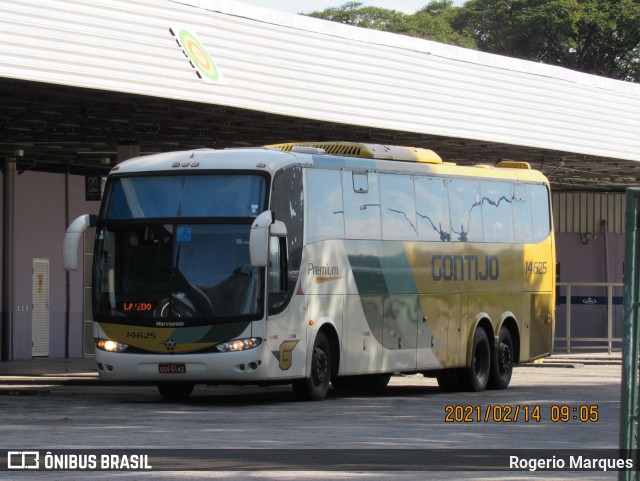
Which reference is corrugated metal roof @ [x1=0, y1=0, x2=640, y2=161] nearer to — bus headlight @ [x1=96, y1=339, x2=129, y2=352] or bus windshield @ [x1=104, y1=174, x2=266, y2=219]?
bus windshield @ [x1=104, y1=174, x2=266, y2=219]

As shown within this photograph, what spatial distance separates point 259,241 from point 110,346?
2.71 m

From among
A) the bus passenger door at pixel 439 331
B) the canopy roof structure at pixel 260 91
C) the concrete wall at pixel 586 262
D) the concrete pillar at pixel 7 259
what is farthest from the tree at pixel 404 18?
the bus passenger door at pixel 439 331

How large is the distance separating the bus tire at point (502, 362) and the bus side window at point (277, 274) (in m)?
6.16

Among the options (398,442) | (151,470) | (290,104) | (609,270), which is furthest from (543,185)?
(609,270)

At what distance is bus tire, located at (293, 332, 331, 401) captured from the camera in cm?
2062

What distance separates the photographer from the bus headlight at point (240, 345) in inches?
768

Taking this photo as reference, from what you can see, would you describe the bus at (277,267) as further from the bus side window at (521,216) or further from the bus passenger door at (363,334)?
the bus side window at (521,216)

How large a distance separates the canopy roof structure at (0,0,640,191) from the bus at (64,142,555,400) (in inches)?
81.2

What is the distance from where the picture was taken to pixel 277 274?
1984cm

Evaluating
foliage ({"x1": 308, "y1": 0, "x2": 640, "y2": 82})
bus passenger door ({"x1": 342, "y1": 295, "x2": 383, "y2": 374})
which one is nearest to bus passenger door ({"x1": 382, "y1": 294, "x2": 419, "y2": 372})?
bus passenger door ({"x1": 342, "y1": 295, "x2": 383, "y2": 374})

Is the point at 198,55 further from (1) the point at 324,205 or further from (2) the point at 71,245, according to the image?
(2) the point at 71,245

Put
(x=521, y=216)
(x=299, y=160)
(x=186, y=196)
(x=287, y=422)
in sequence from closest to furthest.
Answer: (x=287, y=422) < (x=186, y=196) < (x=299, y=160) < (x=521, y=216)

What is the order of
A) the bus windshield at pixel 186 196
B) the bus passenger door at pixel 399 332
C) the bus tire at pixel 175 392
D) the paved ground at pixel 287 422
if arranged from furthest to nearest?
the bus passenger door at pixel 399 332
the bus tire at pixel 175 392
the bus windshield at pixel 186 196
the paved ground at pixel 287 422

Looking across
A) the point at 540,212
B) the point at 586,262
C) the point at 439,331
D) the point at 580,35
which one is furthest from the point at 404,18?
the point at 439,331
